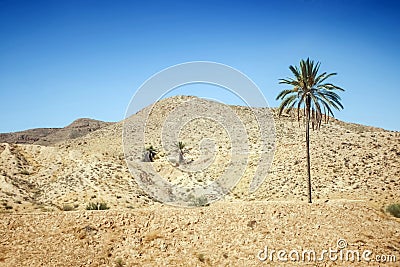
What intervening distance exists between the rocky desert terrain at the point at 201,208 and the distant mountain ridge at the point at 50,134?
42.5 m

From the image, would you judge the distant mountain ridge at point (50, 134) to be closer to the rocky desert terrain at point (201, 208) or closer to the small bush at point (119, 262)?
the rocky desert terrain at point (201, 208)

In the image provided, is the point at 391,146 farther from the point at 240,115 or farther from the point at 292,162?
the point at 240,115

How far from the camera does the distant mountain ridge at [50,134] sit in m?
116

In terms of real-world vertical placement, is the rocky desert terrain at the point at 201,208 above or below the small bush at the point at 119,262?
above

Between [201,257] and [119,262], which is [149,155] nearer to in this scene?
[119,262]

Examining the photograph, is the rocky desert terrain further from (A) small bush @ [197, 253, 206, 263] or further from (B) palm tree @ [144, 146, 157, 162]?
(B) palm tree @ [144, 146, 157, 162]

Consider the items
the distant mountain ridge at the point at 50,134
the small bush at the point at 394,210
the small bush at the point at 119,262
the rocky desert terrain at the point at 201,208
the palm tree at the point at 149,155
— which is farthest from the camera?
the distant mountain ridge at the point at 50,134

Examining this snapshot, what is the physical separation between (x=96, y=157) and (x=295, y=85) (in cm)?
3266

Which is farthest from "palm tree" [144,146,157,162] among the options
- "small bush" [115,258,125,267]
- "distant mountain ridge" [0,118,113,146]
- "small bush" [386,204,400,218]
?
"distant mountain ridge" [0,118,113,146]

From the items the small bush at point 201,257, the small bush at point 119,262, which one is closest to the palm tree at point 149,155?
the small bush at point 119,262

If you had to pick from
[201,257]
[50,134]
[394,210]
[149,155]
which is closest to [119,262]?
[201,257]

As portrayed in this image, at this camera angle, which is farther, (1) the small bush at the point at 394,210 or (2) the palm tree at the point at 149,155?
(2) the palm tree at the point at 149,155

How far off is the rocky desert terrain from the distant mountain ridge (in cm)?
4248

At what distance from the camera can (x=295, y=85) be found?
84.1 feet
